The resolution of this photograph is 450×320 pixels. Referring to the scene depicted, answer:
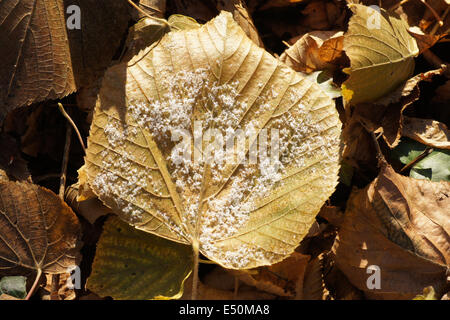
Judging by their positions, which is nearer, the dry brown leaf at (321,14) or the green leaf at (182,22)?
the green leaf at (182,22)

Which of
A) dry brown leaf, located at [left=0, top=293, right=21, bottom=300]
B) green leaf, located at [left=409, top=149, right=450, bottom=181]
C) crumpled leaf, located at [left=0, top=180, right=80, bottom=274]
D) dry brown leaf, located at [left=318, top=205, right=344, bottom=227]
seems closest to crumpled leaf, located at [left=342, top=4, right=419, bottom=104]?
green leaf, located at [left=409, top=149, right=450, bottom=181]

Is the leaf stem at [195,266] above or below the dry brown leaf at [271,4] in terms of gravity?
below

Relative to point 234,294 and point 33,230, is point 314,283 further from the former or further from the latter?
point 33,230

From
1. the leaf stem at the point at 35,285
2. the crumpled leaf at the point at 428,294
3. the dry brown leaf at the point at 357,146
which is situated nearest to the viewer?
the crumpled leaf at the point at 428,294

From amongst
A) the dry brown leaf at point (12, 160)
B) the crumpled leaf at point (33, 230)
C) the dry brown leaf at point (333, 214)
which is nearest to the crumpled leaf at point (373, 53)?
the dry brown leaf at point (333, 214)

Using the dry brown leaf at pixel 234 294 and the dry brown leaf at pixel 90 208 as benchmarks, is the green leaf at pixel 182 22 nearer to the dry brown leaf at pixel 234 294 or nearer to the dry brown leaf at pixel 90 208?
the dry brown leaf at pixel 90 208

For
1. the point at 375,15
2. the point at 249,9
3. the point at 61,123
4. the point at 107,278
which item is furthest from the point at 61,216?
the point at 375,15

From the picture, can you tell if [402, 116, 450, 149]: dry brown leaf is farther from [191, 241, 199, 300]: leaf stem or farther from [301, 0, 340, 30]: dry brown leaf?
[191, 241, 199, 300]: leaf stem
